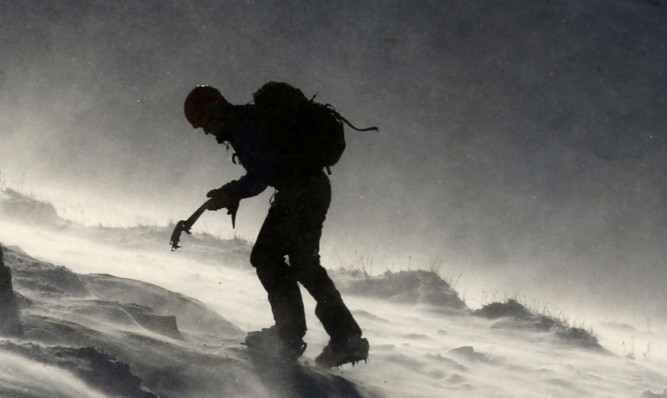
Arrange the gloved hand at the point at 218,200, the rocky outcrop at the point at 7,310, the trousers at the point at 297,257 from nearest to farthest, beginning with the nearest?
the rocky outcrop at the point at 7,310
the gloved hand at the point at 218,200
the trousers at the point at 297,257

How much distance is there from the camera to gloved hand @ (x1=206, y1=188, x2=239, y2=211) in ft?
11.1

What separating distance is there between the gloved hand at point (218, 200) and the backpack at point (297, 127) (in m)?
0.41

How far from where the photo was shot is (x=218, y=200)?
3373mm

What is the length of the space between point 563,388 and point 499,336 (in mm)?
2961

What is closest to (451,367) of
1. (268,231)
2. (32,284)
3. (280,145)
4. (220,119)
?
(268,231)

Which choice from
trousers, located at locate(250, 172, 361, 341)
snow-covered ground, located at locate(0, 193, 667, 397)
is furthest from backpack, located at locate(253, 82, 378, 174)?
snow-covered ground, located at locate(0, 193, 667, 397)

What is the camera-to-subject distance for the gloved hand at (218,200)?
3.37 metres

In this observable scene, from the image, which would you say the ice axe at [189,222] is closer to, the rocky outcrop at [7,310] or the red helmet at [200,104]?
the red helmet at [200,104]

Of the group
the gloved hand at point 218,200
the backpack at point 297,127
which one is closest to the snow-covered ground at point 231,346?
the gloved hand at point 218,200

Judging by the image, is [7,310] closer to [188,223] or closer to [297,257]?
[188,223]

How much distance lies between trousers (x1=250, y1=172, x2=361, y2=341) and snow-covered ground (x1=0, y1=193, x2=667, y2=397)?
32cm

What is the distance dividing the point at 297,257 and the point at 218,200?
2.18 ft

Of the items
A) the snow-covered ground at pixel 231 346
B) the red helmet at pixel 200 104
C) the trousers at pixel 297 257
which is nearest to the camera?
the snow-covered ground at pixel 231 346

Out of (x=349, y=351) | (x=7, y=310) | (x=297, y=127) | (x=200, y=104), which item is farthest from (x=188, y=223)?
(x=349, y=351)
